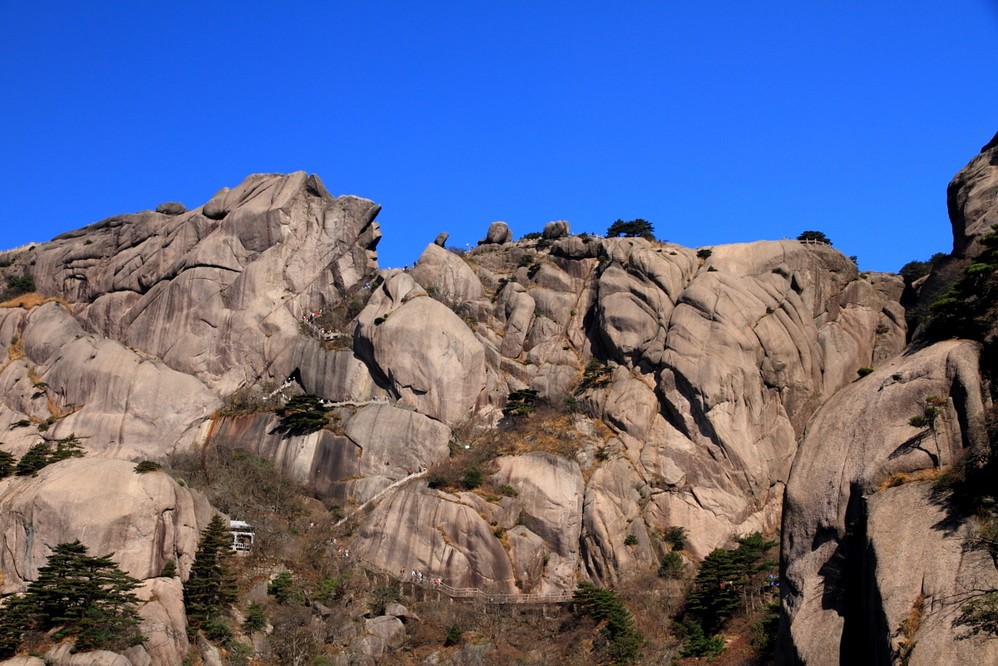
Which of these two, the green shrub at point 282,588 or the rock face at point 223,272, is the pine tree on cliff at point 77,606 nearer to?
the green shrub at point 282,588

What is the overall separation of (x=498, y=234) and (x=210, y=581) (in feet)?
153

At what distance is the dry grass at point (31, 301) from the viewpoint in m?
75.5

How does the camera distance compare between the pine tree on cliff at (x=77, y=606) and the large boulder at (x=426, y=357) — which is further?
the large boulder at (x=426, y=357)

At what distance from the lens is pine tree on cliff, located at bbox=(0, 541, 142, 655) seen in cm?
4028

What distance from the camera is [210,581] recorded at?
4628 cm

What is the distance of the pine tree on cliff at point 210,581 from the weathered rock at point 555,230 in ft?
137

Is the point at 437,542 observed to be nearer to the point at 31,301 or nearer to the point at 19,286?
the point at 31,301

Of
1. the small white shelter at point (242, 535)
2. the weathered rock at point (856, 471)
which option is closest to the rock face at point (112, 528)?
the small white shelter at point (242, 535)

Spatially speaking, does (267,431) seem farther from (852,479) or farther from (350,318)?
(852,479)

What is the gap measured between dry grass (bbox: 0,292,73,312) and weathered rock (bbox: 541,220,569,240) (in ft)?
122

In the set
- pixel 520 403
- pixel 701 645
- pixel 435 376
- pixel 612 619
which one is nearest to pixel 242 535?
pixel 435 376

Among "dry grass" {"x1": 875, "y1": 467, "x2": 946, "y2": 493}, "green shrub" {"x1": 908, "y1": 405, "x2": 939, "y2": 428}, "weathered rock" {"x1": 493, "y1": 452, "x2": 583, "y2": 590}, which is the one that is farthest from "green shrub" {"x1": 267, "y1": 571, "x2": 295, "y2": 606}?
"green shrub" {"x1": 908, "y1": 405, "x2": 939, "y2": 428}

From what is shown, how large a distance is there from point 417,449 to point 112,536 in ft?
70.3

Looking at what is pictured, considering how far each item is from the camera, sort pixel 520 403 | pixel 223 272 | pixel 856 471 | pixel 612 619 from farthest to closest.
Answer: pixel 223 272 < pixel 520 403 < pixel 612 619 < pixel 856 471
